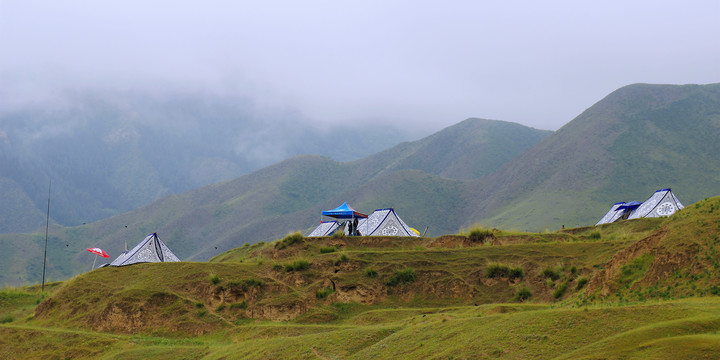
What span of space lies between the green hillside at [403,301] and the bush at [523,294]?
0.05 meters

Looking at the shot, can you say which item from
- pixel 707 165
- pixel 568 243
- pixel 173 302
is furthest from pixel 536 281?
pixel 707 165

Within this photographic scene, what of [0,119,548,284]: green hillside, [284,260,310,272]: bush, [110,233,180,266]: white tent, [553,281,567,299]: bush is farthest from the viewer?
[0,119,548,284]: green hillside

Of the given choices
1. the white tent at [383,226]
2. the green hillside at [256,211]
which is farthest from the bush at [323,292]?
the green hillside at [256,211]

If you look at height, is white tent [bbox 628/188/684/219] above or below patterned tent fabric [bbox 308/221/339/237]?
below

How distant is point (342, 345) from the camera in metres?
20.4

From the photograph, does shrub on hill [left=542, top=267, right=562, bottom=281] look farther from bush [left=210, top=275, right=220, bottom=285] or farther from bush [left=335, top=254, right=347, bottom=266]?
bush [left=210, top=275, right=220, bottom=285]

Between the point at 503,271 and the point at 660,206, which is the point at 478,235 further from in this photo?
the point at 660,206

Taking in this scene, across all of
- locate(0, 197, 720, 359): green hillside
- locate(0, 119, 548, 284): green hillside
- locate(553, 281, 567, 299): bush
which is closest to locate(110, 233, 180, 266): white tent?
locate(0, 197, 720, 359): green hillside

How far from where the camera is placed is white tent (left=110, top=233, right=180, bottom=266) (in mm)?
40438

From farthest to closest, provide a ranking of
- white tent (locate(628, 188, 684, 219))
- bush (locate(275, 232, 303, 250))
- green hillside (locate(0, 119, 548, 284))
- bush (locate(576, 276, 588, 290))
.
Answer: green hillside (locate(0, 119, 548, 284)), white tent (locate(628, 188, 684, 219)), bush (locate(275, 232, 303, 250)), bush (locate(576, 276, 588, 290))

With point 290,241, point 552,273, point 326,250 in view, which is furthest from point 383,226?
point 552,273

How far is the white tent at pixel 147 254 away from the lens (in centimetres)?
4044

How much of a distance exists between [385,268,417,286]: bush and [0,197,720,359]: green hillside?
6 centimetres

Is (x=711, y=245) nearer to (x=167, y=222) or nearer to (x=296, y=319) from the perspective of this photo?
(x=296, y=319)
